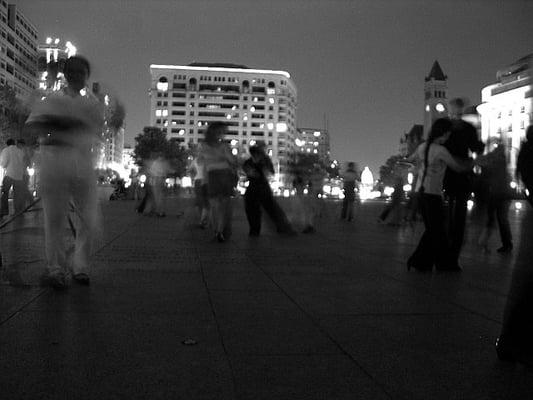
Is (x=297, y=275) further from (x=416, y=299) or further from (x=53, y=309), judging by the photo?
(x=53, y=309)

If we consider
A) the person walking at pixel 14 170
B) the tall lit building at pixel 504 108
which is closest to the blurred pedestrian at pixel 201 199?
the person walking at pixel 14 170

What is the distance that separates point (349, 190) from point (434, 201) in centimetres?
1327

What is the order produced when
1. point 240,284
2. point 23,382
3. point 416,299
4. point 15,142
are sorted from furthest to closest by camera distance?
point 15,142 → point 240,284 → point 416,299 → point 23,382

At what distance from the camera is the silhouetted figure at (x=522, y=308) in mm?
3887

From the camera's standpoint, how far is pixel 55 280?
6051 mm

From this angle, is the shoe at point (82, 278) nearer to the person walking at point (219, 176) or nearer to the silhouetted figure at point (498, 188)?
the person walking at point (219, 176)

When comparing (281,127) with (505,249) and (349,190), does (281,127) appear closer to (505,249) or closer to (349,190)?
(349,190)

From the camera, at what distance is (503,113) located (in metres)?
105

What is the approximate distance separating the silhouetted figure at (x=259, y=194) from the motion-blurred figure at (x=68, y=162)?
7474 millimetres

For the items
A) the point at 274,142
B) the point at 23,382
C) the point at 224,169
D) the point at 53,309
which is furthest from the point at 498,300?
the point at 274,142

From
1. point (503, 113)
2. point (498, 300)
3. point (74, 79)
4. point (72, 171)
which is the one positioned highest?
point (503, 113)

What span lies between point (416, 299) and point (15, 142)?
39.6ft

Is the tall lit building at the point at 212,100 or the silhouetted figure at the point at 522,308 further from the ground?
the tall lit building at the point at 212,100

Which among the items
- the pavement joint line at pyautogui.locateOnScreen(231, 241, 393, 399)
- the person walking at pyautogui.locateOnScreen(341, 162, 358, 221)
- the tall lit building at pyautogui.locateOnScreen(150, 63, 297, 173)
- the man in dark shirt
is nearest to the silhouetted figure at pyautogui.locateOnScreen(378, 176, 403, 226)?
the person walking at pyautogui.locateOnScreen(341, 162, 358, 221)
